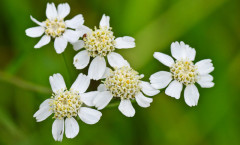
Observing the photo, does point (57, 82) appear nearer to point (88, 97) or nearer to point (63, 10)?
point (88, 97)

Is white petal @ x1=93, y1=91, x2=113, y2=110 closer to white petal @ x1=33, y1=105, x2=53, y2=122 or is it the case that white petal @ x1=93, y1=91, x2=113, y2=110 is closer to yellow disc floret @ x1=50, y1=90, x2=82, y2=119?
yellow disc floret @ x1=50, y1=90, x2=82, y2=119

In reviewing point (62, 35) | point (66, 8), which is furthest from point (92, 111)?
point (66, 8)

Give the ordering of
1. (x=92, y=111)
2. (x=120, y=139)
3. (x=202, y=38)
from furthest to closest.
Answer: (x=202, y=38), (x=120, y=139), (x=92, y=111)

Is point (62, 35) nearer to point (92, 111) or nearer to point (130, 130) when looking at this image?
point (92, 111)

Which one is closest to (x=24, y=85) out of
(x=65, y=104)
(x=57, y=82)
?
(x=57, y=82)

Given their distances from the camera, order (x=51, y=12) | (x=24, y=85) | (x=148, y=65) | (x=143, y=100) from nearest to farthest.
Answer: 1. (x=143, y=100)
2. (x=24, y=85)
3. (x=51, y=12)
4. (x=148, y=65)
